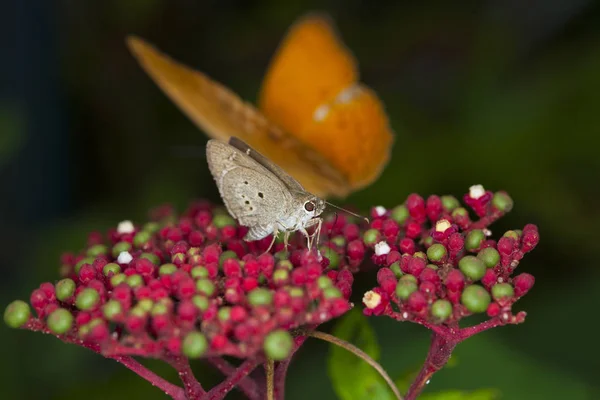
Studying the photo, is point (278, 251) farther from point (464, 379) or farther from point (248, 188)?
point (464, 379)

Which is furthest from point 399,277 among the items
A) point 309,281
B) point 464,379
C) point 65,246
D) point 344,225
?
point 65,246

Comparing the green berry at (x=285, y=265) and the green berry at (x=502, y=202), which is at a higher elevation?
the green berry at (x=502, y=202)

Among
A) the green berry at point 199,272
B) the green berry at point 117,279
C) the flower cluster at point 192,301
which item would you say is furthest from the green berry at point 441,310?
the green berry at point 117,279

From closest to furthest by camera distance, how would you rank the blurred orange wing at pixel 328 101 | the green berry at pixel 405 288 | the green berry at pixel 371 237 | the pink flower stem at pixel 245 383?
the green berry at pixel 405 288 → the pink flower stem at pixel 245 383 → the green berry at pixel 371 237 → the blurred orange wing at pixel 328 101

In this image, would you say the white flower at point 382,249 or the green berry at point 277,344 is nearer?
the green berry at point 277,344

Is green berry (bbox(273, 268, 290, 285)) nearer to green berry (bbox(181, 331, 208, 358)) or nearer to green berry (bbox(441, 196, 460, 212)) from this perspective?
green berry (bbox(181, 331, 208, 358))

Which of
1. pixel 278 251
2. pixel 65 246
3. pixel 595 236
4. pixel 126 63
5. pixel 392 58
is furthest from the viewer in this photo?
pixel 392 58

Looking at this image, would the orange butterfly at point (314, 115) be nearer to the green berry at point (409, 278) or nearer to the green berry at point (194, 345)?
the green berry at point (409, 278)
